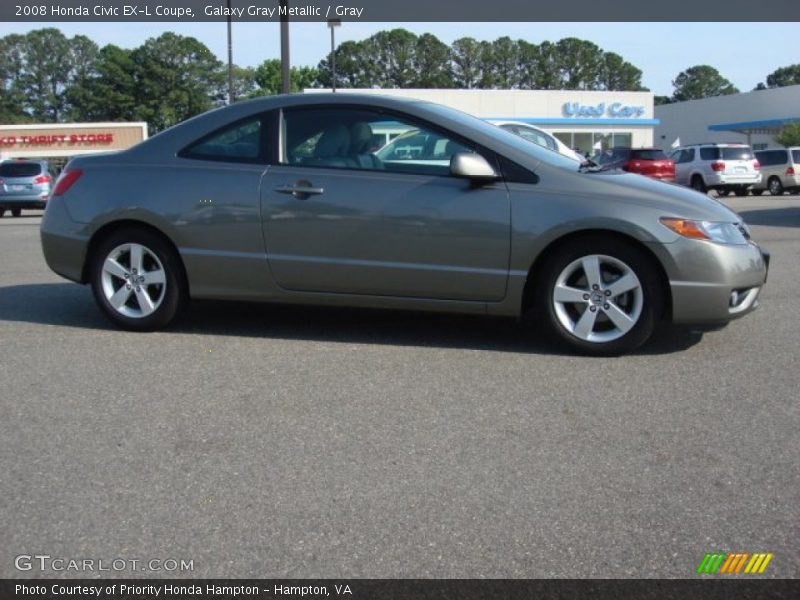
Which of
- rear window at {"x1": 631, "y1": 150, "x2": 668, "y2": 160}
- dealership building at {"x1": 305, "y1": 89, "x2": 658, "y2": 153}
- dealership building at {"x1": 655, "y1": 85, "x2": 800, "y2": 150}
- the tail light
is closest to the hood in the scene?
the tail light

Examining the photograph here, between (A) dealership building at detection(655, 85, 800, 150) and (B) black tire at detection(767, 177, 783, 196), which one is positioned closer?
(B) black tire at detection(767, 177, 783, 196)

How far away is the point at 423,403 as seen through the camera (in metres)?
4.54

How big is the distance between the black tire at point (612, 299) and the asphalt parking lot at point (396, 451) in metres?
0.11

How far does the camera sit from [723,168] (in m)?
27.8

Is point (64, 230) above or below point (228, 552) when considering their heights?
above

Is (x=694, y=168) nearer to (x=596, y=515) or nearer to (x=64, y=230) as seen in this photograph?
(x=64, y=230)

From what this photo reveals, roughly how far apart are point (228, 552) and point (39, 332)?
3.80 metres

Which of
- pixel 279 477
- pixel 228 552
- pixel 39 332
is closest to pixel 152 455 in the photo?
pixel 279 477

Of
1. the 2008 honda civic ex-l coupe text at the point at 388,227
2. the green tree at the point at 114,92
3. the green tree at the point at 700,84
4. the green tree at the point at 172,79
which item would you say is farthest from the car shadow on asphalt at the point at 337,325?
the green tree at the point at 700,84

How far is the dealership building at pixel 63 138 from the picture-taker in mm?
49000

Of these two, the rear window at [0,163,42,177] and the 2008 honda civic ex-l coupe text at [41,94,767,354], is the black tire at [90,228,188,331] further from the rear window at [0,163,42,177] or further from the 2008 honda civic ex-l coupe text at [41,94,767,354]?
the rear window at [0,163,42,177]

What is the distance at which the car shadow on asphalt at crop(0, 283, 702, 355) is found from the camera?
19.1ft

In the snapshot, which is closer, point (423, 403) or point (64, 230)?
point (423, 403)

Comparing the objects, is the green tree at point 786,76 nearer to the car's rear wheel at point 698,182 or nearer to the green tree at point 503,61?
the green tree at point 503,61
